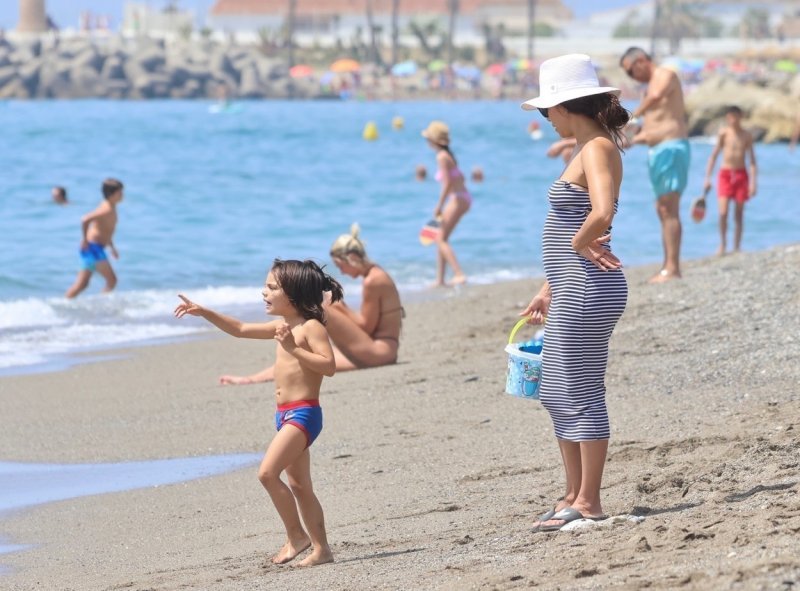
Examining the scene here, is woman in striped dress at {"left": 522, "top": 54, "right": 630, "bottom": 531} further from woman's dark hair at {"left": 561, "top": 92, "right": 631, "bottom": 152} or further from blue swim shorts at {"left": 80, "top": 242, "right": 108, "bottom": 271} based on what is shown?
blue swim shorts at {"left": 80, "top": 242, "right": 108, "bottom": 271}

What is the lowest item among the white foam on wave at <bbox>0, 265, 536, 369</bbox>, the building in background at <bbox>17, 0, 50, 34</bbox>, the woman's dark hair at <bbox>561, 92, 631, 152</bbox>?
the building in background at <bbox>17, 0, 50, 34</bbox>

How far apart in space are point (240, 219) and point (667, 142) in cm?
1227

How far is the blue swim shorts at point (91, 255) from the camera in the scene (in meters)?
13.1

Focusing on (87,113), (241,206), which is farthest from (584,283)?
(87,113)

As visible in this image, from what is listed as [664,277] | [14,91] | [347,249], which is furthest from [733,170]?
[14,91]

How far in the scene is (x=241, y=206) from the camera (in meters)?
23.9

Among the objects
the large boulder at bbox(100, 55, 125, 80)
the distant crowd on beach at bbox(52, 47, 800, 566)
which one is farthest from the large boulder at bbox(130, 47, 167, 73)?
the distant crowd on beach at bbox(52, 47, 800, 566)

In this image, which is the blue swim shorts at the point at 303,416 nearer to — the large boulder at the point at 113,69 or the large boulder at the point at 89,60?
the large boulder at the point at 89,60

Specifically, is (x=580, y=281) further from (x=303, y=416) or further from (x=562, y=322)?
(x=303, y=416)

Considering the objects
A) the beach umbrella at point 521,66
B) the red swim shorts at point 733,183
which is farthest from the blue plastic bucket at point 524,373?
the beach umbrella at point 521,66

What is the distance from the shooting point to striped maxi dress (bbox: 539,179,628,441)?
4527 mm

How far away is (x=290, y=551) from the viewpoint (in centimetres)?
472

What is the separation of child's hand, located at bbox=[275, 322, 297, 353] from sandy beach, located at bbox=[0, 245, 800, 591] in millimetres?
732

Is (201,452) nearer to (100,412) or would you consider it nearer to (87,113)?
(100,412)
